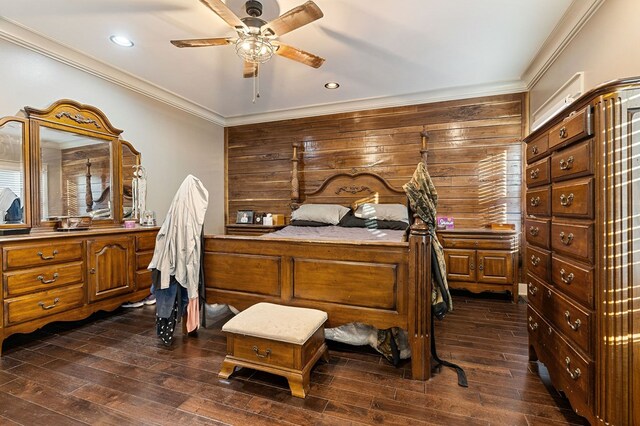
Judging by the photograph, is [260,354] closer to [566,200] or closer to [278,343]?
[278,343]

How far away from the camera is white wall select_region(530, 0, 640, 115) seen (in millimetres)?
1860

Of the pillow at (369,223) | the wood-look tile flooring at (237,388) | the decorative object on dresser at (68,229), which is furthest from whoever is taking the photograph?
the pillow at (369,223)

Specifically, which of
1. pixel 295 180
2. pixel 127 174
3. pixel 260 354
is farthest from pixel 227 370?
pixel 295 180

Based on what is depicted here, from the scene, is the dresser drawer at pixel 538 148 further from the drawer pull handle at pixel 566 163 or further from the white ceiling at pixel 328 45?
the white ceiling at pixel 328 45

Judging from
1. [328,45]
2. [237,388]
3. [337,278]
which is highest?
[328,45]

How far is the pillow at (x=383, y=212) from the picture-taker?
12.7 feet

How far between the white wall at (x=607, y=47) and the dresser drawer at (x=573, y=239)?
3.80ft

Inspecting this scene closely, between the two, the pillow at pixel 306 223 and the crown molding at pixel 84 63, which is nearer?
the crown molding at pixel 84 63

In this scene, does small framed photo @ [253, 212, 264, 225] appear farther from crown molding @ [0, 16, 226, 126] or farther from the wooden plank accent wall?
crown molding @ [0, 16, 226, 126]

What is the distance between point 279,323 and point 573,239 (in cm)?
165

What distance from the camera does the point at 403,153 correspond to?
431 cm

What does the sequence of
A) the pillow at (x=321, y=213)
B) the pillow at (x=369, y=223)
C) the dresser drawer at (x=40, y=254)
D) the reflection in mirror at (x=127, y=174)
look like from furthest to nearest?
1. the pillow at (x=321, y=213)
2. the pillow at (x=369, y=223)
3. the reflection in mirror at (x=127, y=174)
4. the dresser drawer at (x=40, y=254)

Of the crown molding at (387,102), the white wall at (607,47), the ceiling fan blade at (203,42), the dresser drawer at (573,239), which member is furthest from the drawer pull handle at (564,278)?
the crown molding at (387,102)

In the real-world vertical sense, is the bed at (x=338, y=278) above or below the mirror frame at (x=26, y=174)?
below
